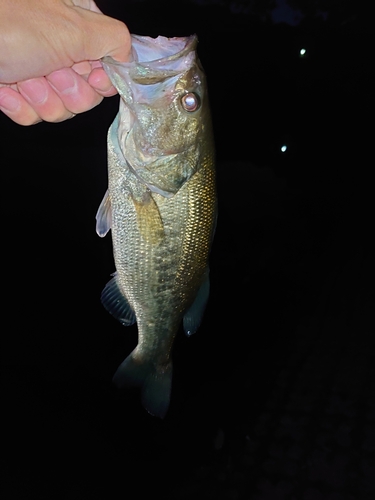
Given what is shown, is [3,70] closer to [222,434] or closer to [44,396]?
[44,396]

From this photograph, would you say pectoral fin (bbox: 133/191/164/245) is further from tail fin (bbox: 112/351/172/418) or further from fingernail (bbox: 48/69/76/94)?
tail fin (bbox: 112/351/172/418)

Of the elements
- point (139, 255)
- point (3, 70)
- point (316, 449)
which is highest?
point (3, 70)

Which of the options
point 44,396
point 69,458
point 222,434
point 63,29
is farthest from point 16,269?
point 63,29

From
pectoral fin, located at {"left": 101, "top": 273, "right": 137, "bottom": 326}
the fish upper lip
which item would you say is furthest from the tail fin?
the fish upper lip

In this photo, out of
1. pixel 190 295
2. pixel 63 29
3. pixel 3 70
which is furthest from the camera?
pixel 190 295

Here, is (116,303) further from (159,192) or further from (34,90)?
(34,90)

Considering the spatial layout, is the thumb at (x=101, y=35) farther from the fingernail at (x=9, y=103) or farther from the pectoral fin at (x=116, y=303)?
the pectoral fin at (x=116, y=303)

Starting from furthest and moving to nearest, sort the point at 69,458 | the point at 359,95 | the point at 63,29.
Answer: the point at 359,95
the point at 69,458
the point at 63,29

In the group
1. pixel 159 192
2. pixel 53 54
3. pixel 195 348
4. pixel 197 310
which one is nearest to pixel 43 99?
pixel 53 54
